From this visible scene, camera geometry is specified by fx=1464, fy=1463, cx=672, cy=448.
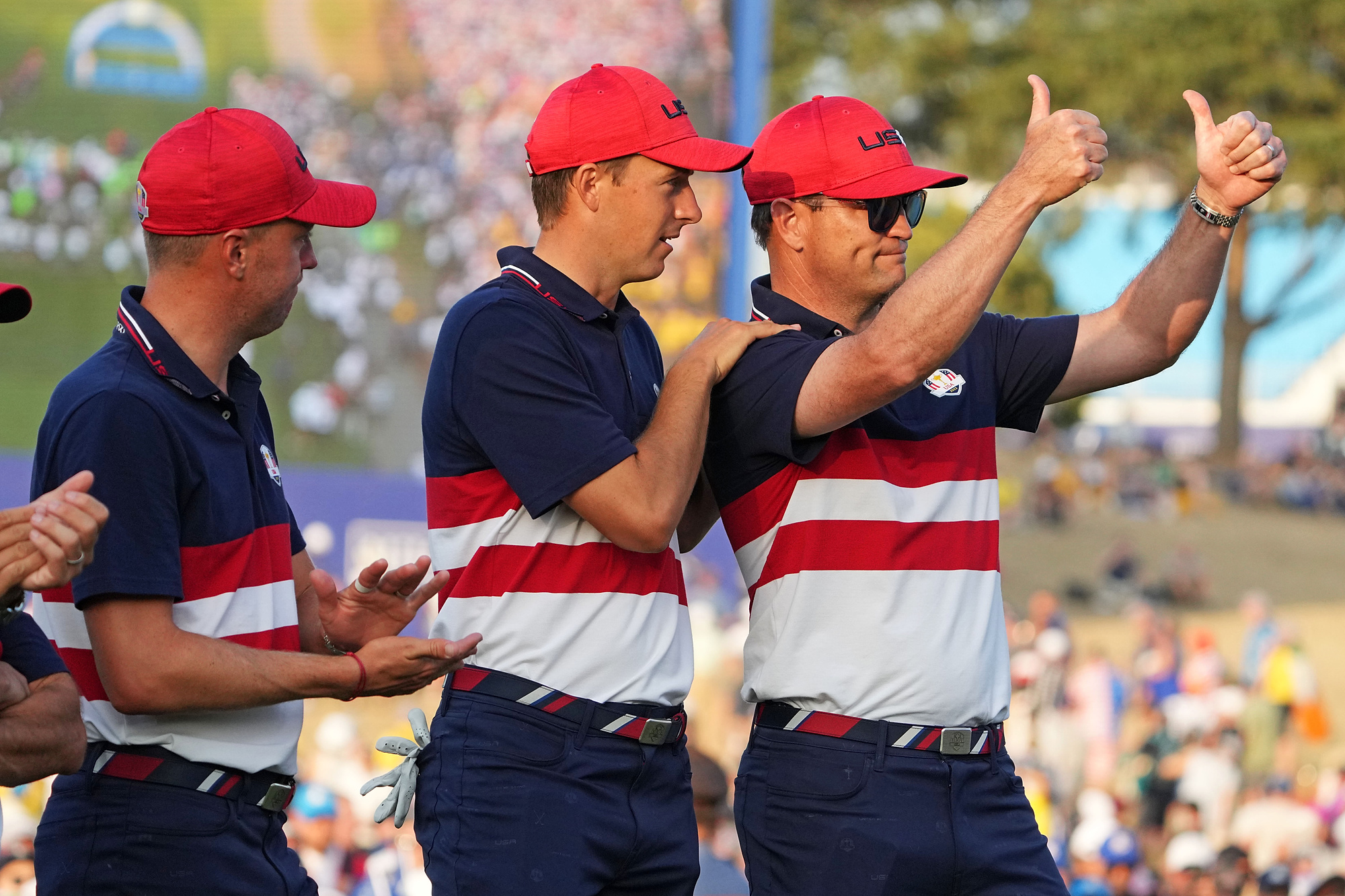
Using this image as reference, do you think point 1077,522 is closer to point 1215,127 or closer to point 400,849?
point 400,849

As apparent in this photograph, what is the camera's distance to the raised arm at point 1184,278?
114 inches

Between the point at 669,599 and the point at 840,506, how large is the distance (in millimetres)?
373

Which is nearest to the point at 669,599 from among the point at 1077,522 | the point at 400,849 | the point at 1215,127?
the point at 1215,127

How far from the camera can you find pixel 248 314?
259 centimetres

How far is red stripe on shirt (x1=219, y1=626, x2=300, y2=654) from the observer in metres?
2.51

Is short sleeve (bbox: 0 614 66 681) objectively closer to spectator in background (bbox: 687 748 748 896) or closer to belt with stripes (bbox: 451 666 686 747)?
belt with stripes (bbox: 451 666 686 747)

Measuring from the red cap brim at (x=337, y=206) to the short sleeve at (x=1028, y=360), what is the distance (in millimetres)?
1314

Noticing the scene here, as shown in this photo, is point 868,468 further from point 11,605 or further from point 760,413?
point 11,605

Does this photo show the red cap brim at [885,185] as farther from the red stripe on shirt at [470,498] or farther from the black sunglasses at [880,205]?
the red stripe on shirt at [470,498]

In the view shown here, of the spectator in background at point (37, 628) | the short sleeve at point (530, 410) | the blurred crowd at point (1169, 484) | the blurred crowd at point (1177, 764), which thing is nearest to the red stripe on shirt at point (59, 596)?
the spectator in background at point (37, 628)

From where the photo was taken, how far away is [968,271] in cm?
250

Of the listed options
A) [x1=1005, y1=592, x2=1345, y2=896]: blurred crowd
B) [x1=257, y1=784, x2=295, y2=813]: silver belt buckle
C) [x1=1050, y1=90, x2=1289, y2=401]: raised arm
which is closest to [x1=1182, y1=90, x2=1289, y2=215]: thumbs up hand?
[x1=1050, y1=90, x2=1289, y2=401]: raised arm

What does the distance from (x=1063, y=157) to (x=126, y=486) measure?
1.64 meters

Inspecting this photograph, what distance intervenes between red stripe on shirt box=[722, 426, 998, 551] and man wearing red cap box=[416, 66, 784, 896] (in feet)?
0.75
